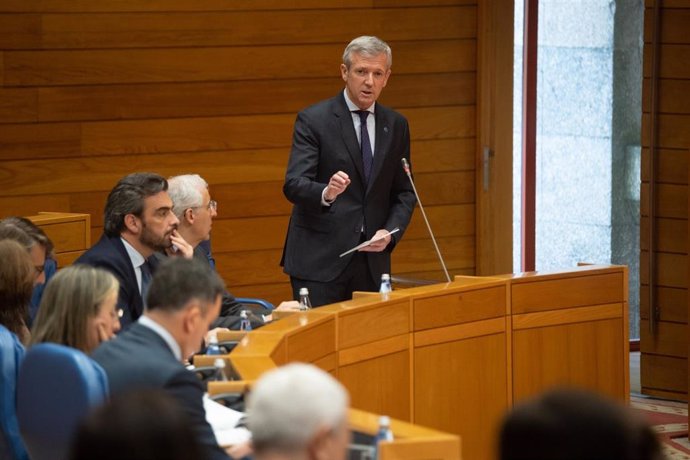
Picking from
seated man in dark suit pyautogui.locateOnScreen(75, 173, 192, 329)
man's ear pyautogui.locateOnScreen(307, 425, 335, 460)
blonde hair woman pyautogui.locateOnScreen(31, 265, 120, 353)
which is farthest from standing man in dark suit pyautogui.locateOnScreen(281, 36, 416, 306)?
man's ear pyautogui.locateOnScreen(307, 425, 335, 460)

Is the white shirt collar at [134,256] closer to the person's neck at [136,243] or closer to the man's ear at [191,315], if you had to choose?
the person's neck at [136,243]

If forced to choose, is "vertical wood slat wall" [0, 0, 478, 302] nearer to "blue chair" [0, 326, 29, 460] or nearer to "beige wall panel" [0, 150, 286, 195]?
"beige wall panel" [0, 150, 286, 195]

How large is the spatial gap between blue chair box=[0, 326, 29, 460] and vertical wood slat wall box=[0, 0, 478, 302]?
9.46 feet

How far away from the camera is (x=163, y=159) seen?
20.4 feet

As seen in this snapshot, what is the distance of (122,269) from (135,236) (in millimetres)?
193

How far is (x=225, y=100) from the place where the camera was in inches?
250

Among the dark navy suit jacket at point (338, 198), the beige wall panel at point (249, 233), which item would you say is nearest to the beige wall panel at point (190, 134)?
the beige wall panel at point (249, 233)

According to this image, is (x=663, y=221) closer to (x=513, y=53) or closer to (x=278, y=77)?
(x=513, y=53)

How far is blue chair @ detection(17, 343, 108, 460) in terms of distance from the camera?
8.64ft

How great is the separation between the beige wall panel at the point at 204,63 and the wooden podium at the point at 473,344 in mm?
Answer: 2130

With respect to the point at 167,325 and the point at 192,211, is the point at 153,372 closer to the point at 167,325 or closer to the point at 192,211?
the point at 167,325

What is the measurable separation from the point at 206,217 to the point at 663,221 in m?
2.74

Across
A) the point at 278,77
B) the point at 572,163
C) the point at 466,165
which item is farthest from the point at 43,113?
the point at 572,163

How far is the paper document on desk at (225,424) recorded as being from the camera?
286 cm
